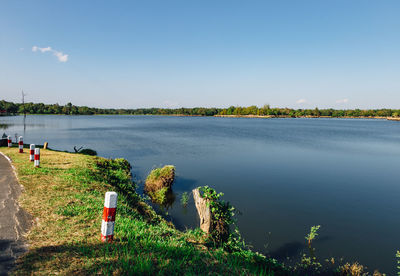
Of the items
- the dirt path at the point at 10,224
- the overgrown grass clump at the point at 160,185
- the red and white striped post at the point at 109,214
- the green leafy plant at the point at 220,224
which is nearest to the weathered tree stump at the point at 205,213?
the green leafy plant at the point at 220,224

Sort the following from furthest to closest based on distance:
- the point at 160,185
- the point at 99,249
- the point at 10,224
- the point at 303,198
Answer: the point at 160,185 → the point at 303,198 → the point at 10,224 → the point at 99,249

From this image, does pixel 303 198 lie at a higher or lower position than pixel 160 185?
lower

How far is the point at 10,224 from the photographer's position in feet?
18.5

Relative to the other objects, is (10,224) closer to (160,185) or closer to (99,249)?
(99,249)

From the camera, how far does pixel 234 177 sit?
65.1 feet

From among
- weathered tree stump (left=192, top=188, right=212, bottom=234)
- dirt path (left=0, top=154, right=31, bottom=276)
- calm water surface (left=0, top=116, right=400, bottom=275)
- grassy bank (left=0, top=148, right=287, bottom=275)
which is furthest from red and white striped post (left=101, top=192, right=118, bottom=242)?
calm water surface (left=0, top=116, right=400, bottom=275)

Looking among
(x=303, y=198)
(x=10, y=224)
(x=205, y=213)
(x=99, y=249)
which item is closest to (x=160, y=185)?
(x=205, y=213)

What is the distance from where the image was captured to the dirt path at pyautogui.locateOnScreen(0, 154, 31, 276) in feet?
14.1

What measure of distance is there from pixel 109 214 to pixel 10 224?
306 centimetres

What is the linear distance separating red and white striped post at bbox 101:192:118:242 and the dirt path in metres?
1.55

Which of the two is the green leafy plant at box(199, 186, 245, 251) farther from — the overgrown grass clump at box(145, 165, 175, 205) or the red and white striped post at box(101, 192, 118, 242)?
the overgrown grass clump at box(145, 165, 175, 205)

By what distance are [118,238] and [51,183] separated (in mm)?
5761

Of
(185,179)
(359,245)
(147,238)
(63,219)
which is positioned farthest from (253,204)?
(63,219)

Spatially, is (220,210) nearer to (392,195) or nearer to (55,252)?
(55,252)
